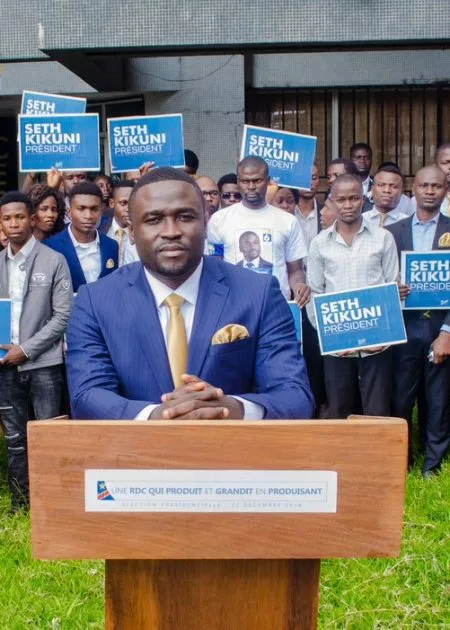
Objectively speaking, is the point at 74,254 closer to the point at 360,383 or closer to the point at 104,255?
the point at 104,255

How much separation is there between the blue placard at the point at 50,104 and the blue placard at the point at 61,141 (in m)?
0.40

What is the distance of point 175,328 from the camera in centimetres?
254

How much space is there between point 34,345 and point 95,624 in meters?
2.04

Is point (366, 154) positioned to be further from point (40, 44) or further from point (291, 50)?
point (40, 44)

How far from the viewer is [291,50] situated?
851cm

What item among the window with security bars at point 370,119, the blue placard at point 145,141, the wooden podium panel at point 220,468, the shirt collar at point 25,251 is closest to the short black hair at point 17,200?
the shirt collar at point 25,251

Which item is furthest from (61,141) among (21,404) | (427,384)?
(427,384)

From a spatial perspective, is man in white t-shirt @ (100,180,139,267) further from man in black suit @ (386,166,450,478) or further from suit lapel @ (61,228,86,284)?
man in black suit @ (386,166,450,478)

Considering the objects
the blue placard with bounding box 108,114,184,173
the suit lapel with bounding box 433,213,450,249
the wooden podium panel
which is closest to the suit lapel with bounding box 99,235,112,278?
the blue placard with bounding box 108,114,184,173

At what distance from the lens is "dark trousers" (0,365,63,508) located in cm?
562

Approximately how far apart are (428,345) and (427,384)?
Answer: 0.30 m

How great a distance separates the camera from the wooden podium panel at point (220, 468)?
1.80 m

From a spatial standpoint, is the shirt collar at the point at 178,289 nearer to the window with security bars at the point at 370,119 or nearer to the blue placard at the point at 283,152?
the blue placard at the point at 283,152

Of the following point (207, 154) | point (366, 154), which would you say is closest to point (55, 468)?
point (366, 154)
